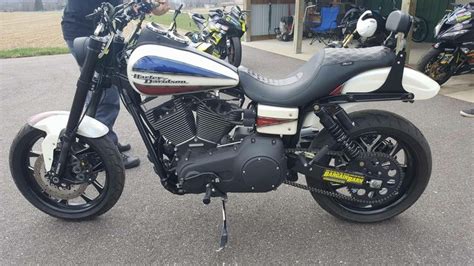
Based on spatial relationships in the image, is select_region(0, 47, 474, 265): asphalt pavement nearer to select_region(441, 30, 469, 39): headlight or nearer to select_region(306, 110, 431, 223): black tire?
select_region(306, 110, 431, 223): black tire

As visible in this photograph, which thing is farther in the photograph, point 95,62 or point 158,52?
point 95,62

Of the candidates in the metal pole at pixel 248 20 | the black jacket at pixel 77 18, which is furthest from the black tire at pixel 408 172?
the metal pole at pixel 248 20

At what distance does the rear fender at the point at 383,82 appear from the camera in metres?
2.12


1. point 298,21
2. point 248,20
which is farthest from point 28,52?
point 298,21

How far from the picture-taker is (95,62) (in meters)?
2.18

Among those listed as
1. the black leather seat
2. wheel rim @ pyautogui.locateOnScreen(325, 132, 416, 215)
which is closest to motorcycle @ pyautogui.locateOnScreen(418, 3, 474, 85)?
wheel rim @ pyautogui.locateOnScreen(325, 132, 416, 215)

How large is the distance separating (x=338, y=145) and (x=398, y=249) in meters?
0.72

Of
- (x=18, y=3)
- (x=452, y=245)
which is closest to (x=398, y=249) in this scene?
(x=452, y=245)

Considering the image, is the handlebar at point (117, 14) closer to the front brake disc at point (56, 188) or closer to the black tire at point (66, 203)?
the black tire at point (66, 203)

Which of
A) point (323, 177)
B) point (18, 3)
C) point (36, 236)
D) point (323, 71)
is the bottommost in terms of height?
point (18, 3)

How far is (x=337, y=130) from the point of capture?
2.20m

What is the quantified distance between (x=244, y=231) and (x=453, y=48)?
4267 millimetres

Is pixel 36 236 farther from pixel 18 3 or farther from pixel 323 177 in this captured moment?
pixel 18 3

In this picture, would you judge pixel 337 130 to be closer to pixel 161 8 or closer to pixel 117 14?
pixel 161 8
